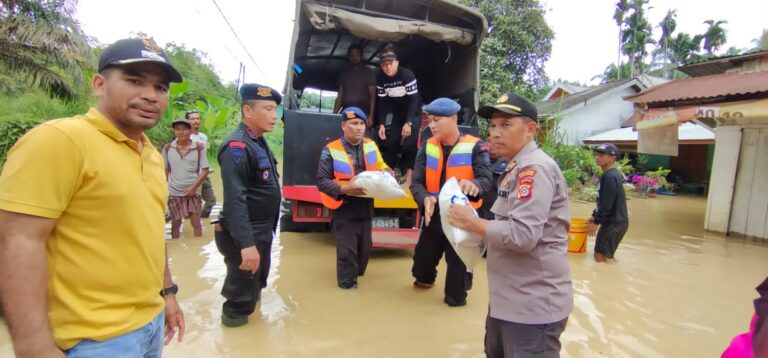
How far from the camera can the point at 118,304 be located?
1.27 meters

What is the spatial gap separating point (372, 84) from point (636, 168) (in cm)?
1546

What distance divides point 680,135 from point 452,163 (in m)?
14.4

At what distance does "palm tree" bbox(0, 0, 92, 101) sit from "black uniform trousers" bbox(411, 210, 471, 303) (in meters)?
8.80

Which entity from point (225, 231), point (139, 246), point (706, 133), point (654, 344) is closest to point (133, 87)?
point (139, 246)

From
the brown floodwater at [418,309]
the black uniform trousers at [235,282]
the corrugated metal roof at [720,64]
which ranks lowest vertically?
the brown floodwater at [418,309]

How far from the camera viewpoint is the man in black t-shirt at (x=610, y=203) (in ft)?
15.2

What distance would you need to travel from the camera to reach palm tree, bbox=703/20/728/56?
99.5 feet

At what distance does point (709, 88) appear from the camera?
5910 millimetres

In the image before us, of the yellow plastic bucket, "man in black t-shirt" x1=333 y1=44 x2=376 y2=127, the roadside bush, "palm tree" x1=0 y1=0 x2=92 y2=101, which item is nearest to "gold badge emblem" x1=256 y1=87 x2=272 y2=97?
"man in black t-shirt" x1=333 y1=44 x2=376 y2=127

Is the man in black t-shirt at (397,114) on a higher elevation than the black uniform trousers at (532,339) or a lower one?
higher

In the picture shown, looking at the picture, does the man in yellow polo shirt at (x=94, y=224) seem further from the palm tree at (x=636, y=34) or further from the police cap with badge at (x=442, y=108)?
the palm tree at (x=636, y=34)

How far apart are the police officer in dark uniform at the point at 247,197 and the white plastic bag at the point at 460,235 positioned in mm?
1195

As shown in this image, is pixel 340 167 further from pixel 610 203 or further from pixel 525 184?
pixel 610 203

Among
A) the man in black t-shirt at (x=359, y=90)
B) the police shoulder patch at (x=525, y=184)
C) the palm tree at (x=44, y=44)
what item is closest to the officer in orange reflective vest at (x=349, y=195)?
the man in black t-shirt at (x=359, y=90)
